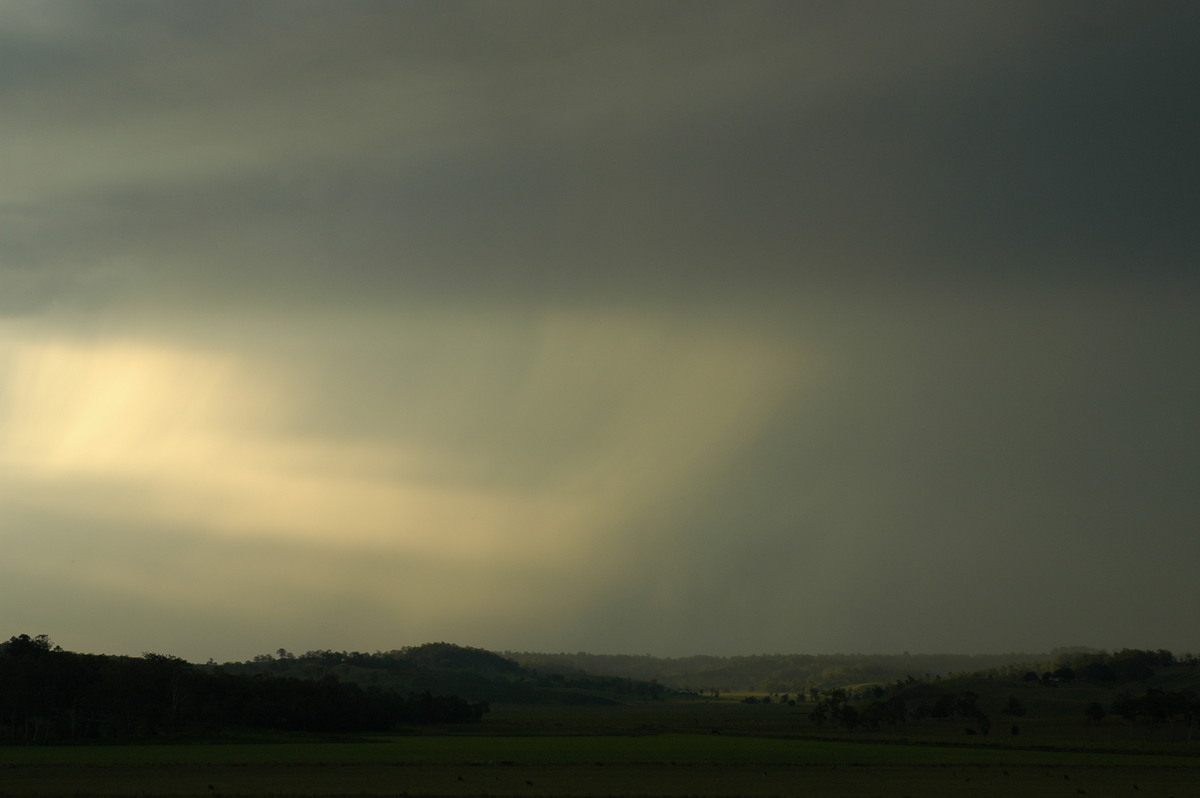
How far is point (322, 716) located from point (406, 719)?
1555 inches

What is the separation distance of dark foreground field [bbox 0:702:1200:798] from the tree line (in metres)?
15.1

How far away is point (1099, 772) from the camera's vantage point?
3398 inches

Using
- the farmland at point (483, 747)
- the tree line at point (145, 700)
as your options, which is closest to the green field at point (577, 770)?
the farmland at point (483, 747)

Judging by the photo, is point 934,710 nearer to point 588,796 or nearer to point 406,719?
point 406,719

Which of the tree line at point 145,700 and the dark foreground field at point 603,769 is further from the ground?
the tree line at point 145,700

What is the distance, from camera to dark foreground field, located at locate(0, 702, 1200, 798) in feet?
217

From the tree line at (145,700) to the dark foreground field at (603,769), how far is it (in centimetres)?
1512

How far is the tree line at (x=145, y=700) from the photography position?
114938mm

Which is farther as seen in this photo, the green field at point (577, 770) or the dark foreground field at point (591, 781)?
the green field at point (577, 770)

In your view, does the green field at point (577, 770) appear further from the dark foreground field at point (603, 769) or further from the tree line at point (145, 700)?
the tree line at point (145, 700)

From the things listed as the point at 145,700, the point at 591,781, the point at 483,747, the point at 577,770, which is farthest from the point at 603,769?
the point at 145,700

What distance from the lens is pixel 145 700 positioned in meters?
124

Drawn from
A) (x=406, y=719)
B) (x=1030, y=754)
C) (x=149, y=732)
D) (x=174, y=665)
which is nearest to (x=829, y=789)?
(x=1030, y=754)

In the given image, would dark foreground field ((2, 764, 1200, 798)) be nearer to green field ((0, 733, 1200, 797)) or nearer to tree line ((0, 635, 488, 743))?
green field ((0, 733, 1200, 797))
